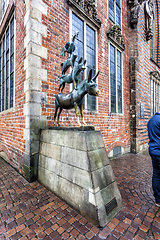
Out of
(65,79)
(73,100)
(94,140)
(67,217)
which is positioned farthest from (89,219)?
(65,79)

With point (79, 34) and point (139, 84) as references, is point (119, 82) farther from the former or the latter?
point (79, 34)

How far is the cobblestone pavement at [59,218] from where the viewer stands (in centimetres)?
175

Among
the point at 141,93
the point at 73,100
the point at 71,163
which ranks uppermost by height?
the point at 141,93

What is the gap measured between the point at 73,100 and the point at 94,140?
3.20ft

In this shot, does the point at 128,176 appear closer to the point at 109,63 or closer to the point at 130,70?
the point at 109,63

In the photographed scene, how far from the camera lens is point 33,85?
3.35 metres

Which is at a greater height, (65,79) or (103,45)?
(103,45)

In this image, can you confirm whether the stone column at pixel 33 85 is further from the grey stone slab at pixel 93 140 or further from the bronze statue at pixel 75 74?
the grey stone slab at pixel 93 140

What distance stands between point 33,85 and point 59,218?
9.72 ft

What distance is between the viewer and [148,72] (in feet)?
29.5

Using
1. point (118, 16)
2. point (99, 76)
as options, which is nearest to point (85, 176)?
point (99, 76)

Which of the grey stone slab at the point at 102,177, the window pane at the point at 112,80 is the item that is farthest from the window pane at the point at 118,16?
the grey stone slab at the point at 102,177

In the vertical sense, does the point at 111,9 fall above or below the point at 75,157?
above

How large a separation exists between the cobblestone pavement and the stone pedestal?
13cm
